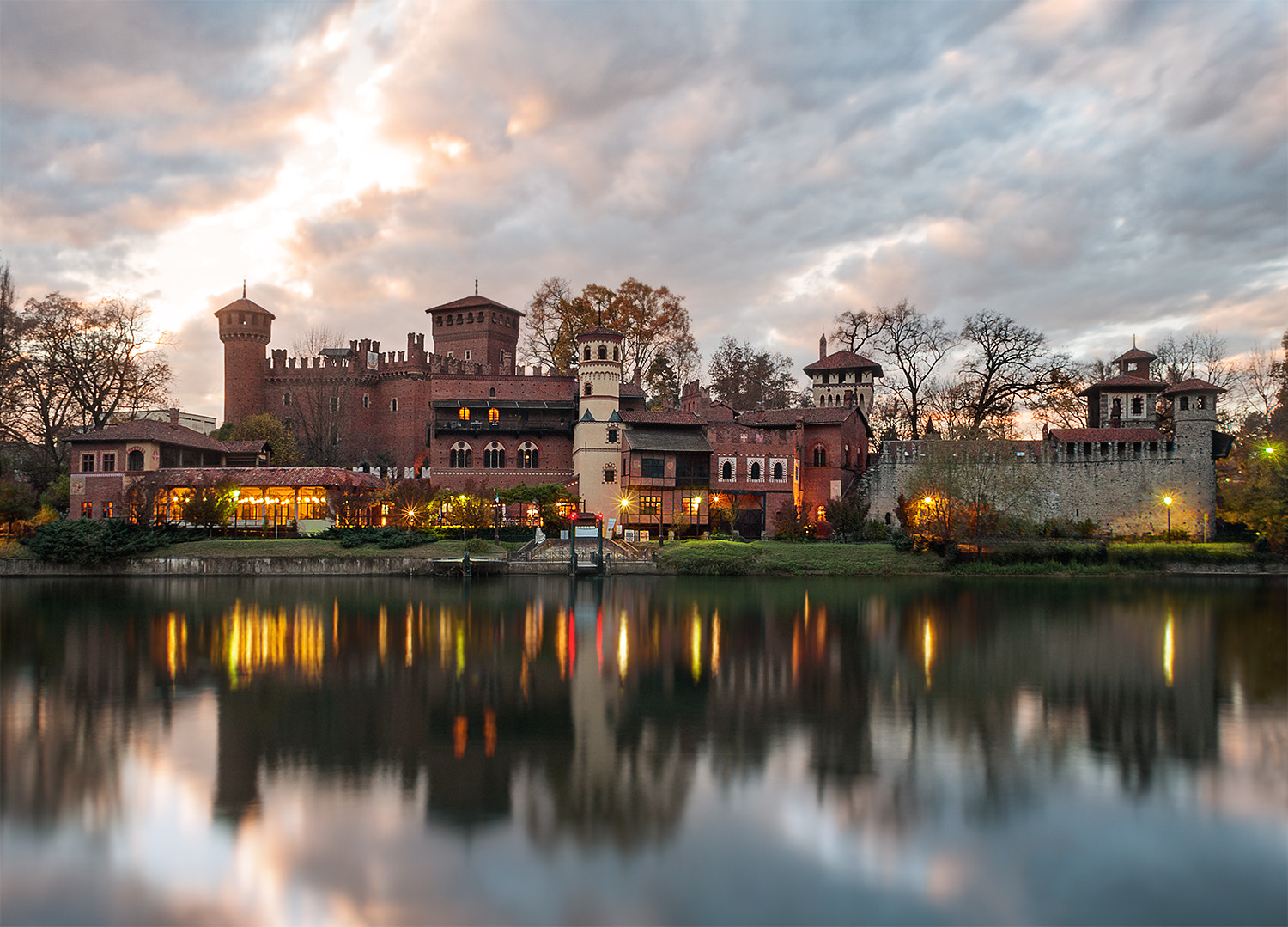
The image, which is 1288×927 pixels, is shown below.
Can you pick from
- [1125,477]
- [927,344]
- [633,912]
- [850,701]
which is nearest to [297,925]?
[633,912]

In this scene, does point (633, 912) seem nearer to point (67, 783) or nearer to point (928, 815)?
point (928, 815)

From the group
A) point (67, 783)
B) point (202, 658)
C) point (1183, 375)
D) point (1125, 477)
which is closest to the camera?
point (67, 783)

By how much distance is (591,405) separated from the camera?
150 ft

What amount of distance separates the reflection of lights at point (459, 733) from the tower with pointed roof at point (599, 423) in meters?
32.7

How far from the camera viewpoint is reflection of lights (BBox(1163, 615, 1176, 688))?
617 inches

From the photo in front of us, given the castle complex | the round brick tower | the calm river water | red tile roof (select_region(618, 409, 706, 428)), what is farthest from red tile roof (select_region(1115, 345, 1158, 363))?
the round brick tower

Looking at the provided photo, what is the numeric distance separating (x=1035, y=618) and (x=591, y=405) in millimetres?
26766

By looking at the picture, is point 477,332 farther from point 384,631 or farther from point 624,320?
point 384,631

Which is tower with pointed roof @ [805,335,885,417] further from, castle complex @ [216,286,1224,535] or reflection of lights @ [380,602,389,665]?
reflection of lights @ [380,602,389,665]

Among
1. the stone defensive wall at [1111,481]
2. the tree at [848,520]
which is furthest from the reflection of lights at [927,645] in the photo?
the stone defensive wall at [1111,481]

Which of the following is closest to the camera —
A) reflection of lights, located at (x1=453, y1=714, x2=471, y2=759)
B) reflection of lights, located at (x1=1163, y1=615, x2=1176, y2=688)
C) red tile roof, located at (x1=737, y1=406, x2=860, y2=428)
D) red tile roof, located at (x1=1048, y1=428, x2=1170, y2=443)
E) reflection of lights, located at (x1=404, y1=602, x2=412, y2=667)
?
reflection of lights, located at (x1=453, y1=714, x2=471, y2=759)

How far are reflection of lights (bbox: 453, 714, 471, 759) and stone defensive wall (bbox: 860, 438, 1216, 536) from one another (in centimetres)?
3295

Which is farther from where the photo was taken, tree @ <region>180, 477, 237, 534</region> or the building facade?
the building facade

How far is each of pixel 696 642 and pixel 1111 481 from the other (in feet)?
107
